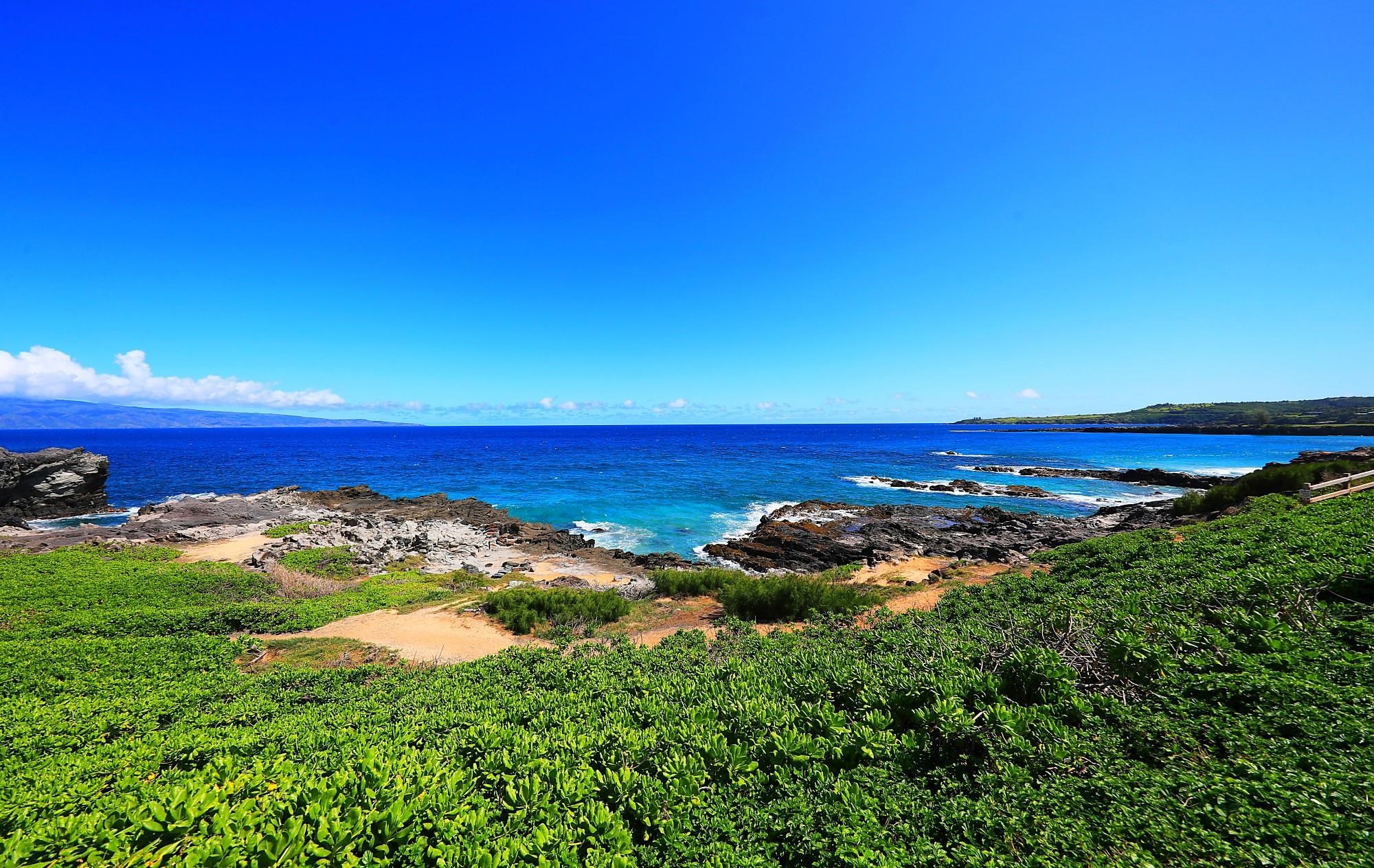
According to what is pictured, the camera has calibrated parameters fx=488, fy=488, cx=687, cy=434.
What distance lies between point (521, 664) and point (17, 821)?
5.31m

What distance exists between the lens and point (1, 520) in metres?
31.2

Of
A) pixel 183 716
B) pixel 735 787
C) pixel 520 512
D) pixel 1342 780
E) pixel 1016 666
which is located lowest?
pixel 520 512

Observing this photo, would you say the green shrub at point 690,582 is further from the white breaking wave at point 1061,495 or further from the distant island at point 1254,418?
the distant island at point 1254,418

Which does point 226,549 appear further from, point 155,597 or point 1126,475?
point 1126,475

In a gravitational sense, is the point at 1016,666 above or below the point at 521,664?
above

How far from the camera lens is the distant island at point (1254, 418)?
315 ft

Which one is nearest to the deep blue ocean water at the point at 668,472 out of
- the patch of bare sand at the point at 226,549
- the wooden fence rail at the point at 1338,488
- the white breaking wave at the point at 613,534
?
the white breaking wave at the point at 613,534

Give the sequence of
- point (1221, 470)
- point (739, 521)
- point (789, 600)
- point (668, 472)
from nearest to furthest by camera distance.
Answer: point (789, 600), point (739, 521), point (1221, 470), point (668, 472)

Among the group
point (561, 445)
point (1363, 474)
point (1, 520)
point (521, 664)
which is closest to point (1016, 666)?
point (521, 664)

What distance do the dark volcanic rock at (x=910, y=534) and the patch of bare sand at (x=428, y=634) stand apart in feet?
44.7

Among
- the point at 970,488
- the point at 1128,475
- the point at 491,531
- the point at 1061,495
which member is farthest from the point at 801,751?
the point at 1128,475

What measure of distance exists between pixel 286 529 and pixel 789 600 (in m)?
28.5

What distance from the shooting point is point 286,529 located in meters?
27.2

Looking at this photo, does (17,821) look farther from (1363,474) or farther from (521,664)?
(1363,474)
